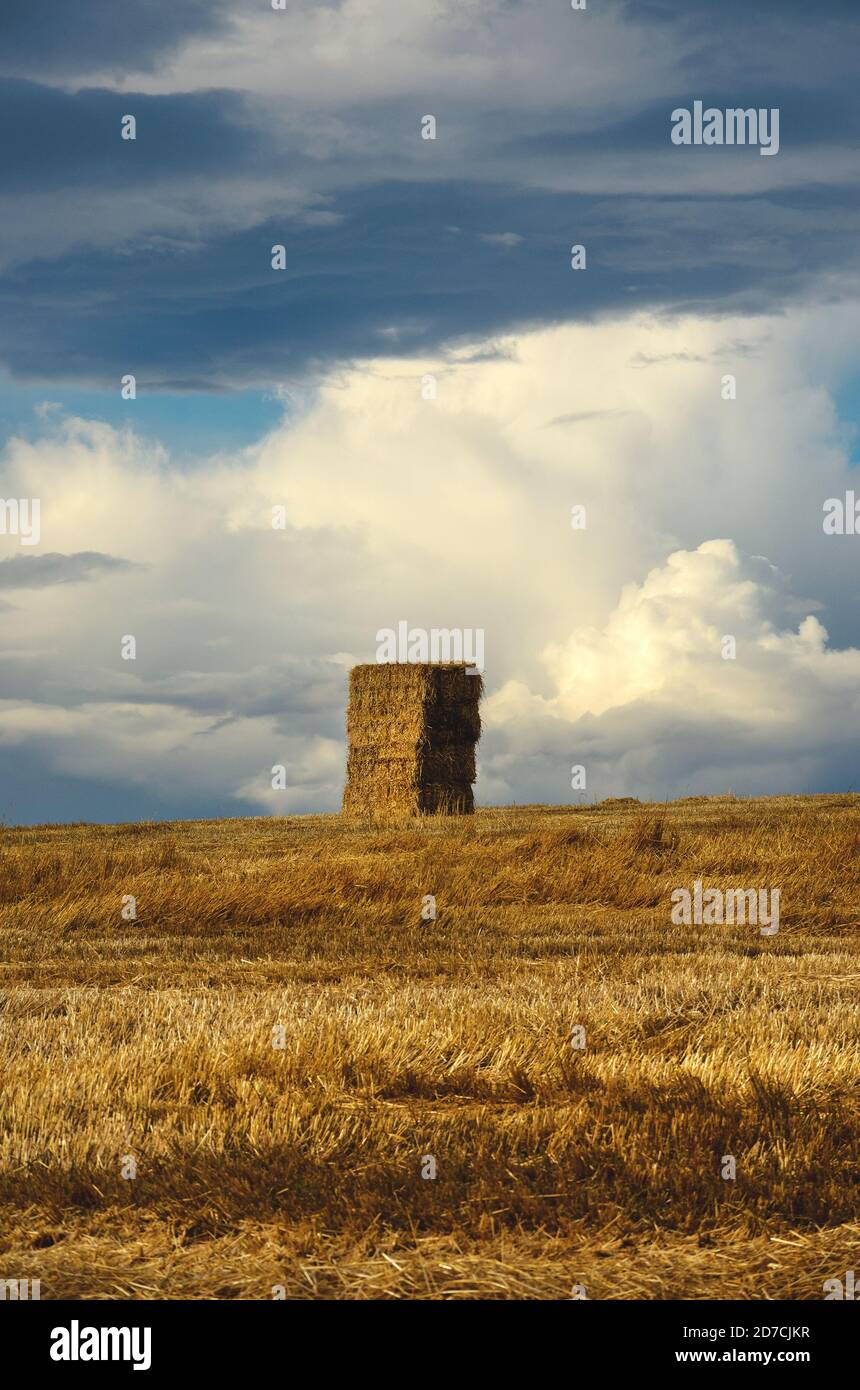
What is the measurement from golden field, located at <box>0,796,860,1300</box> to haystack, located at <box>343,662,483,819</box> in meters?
14.8

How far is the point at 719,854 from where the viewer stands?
18.8 meters

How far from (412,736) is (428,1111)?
74.4 ft

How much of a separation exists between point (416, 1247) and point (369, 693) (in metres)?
25.2

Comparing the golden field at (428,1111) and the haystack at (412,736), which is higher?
the haystack at (412,736)

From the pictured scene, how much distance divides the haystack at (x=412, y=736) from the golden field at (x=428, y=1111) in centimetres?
1475

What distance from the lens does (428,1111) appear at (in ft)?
23.3

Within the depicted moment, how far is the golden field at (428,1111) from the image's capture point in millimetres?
5152

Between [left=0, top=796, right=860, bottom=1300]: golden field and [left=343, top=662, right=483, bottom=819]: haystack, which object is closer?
[left=0, top=796, right=860, bottom=1300]: golden field

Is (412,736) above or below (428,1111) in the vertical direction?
above

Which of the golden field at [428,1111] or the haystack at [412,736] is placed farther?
the haystack at [412,736]

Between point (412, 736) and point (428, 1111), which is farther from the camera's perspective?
point (412, 736)

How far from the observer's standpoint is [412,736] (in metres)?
29.8

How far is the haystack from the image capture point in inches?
1172
